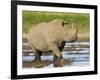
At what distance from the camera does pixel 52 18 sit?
220 cm

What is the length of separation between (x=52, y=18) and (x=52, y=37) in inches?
7.4

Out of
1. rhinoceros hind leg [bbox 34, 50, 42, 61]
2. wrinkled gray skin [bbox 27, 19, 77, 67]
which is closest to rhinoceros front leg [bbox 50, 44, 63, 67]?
wrinkled gray skin [bbox 27, 19, 77, 67]

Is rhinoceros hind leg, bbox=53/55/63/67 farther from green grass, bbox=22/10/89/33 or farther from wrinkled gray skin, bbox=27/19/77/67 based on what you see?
green grass, bbox=22/10/89/33

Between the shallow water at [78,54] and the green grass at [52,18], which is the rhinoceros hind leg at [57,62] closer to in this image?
the shallow water at [78,54]

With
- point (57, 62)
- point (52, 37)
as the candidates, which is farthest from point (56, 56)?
point (52, 37)

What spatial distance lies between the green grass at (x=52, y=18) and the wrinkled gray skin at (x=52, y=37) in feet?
0.13

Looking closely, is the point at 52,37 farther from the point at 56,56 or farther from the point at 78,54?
the point at 78,54

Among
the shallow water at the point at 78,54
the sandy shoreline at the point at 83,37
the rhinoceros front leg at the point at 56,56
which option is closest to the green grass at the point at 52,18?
the sandy shoreline at the point at 83,37

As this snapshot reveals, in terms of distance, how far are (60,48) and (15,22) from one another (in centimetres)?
52

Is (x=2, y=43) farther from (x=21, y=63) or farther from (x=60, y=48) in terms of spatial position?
(x=60, y=48)

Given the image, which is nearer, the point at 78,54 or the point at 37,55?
the point at 37,55

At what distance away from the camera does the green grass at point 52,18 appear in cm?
211

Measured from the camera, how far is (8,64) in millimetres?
2059

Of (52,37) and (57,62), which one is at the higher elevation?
(52,37)
